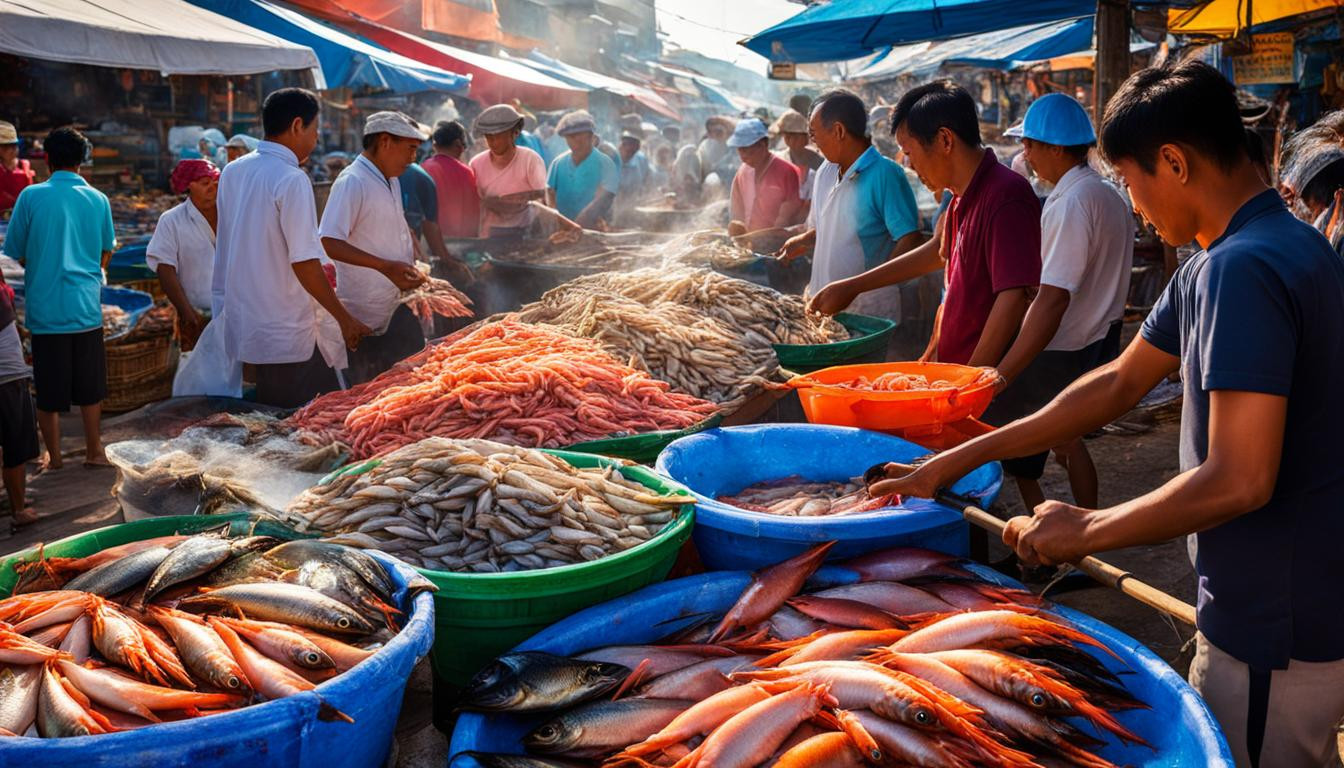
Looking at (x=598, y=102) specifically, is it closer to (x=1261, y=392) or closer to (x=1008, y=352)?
(x=1008, y=352)

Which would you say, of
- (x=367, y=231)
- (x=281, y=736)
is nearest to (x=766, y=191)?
(x=367, y=231)

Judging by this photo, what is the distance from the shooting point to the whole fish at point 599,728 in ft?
6.88

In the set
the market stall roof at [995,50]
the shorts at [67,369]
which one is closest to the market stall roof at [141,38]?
the shorts at [67,369]

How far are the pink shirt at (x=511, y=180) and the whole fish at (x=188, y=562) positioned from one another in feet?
23.1

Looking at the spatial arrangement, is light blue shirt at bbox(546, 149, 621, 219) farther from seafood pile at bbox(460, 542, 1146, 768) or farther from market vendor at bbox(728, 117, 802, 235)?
seafood pile at bbox(460, 542, 1146, 768)

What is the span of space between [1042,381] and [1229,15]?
10405 millimetres

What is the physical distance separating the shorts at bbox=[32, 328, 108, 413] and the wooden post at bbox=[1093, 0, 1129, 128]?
8.09 m

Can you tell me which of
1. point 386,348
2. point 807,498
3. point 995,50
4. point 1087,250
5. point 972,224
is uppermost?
point 995,50

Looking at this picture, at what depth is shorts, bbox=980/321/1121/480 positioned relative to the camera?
4.71 metres

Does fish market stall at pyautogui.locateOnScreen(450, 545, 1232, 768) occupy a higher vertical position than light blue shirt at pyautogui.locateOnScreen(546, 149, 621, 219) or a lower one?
lower

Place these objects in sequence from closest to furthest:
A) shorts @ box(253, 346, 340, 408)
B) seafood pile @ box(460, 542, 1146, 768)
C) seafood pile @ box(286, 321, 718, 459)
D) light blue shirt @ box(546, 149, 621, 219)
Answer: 1. seafood pile @ box(460, 542, 1146, 768)
2. seafood pile @ box(286, 321, 718, 459)
3. shorts @ box(253, 346, 340, 408)
4. light blue shirt @ box(546, 149, 621, 219)

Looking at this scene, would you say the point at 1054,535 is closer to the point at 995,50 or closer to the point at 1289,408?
the point at 1289,408

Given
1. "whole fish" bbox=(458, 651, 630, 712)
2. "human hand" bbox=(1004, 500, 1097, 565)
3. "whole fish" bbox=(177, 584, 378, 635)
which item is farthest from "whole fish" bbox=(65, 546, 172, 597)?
"human hand" bbox=(1004, 500, 1097, 565)

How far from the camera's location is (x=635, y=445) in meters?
3.79
